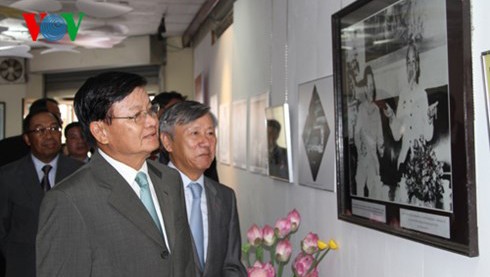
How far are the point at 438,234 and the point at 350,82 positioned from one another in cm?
88

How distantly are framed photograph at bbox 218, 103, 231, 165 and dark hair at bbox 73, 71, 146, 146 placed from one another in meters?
4.29

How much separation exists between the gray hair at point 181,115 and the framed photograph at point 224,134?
3.48 meters

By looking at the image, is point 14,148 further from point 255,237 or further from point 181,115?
point 255,237

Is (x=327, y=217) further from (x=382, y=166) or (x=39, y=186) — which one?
(x=39, y=186)

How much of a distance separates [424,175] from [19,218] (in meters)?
2.25

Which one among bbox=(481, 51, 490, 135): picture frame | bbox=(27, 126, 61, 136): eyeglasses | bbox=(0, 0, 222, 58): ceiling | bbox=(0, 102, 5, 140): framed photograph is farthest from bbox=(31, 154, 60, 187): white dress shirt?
bbox=(0, 102, 5, 140): framed photograph

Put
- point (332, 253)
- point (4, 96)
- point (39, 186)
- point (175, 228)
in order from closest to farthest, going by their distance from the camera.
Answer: point (175, 228), point (332, 253), point (39, 186), point (4, 96)

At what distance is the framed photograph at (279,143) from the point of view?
358 centimetres

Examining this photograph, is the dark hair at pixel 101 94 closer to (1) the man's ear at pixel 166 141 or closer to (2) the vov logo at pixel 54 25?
(1) the man's ear at pixel 166 141

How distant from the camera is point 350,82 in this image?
8.60 ft

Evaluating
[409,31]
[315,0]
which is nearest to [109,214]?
[409,31]

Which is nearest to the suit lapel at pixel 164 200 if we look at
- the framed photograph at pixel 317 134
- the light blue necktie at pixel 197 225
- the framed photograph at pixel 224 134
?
the light blue necktie at pixel 197 225

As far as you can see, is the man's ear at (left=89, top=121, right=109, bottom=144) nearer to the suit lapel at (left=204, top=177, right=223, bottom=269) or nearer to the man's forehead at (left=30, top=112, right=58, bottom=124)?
the suit lapel at (left=204, top=177, right=223, bottom=269)

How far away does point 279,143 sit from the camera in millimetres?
3773
